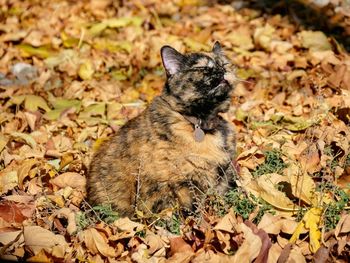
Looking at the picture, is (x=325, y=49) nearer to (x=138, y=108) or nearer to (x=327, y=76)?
(x=327, y=76)

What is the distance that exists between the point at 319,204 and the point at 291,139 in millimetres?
1214

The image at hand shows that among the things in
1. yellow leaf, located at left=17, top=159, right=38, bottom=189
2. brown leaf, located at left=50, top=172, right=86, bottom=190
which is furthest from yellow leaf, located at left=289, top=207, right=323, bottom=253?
yellow leaf, located at left=17, top=159, right=38, bottom=189

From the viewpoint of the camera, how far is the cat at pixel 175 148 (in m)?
3.79

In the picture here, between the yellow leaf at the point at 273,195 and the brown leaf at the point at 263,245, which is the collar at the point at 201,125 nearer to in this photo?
the yellow leaf at the point at 273,195

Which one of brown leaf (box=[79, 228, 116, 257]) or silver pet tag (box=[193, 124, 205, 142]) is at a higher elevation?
silver pet tag (box=[193, 124, 205, 142])

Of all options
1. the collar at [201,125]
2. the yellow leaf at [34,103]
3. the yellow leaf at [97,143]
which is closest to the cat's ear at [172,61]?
the collar at [201,125]

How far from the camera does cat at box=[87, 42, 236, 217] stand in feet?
12.4

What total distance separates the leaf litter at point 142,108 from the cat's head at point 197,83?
0.59 meters

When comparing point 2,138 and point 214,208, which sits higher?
point 214,208

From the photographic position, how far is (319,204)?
11.0 feet

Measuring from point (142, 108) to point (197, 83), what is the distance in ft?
5.53

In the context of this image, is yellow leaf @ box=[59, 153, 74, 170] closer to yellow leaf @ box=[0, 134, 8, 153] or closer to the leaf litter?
the leaf litter

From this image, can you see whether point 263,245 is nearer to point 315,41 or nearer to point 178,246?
point 178,246

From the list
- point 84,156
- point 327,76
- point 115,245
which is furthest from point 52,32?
point 115,245
